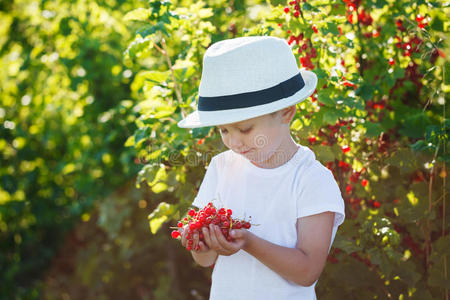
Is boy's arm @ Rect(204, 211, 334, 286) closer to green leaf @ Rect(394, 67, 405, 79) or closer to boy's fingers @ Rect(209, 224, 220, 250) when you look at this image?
boy's fingers @ Rect(209, 224, 220, 250)

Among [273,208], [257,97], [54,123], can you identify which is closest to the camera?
[257,97]

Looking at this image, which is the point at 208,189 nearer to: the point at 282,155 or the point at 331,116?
the point at 282,155

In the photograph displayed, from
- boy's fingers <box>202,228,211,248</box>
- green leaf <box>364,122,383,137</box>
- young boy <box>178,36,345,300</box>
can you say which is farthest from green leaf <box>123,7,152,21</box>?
boy's fingers <box>202,228,211,248</box>

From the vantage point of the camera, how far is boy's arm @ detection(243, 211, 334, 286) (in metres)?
1.64

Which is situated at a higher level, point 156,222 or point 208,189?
point 208,189

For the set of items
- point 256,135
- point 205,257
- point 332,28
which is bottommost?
point 205,257

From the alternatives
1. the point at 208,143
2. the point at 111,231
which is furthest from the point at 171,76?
the point at 111,231

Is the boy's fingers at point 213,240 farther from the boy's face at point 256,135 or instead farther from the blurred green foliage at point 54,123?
the blurred green foliage at point 54,123

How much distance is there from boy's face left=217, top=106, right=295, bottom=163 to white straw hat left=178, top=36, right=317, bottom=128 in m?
0.06

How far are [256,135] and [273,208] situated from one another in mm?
291

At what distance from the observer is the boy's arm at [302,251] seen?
1.64 m

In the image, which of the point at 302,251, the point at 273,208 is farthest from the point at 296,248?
the point at 273,208

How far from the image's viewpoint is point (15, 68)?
499 cm

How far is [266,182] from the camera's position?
1847 millimetres
